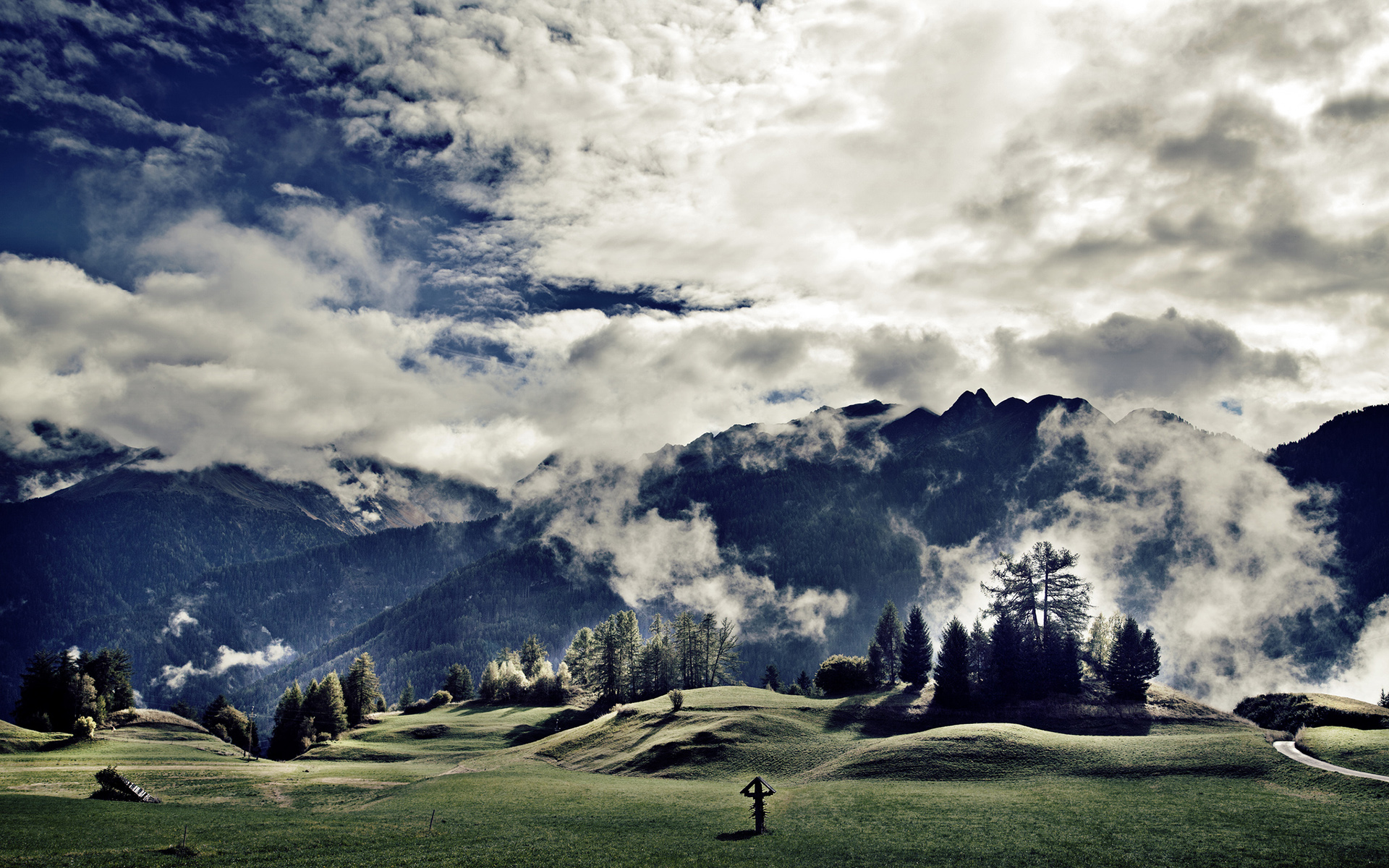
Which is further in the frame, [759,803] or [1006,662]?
[1006,662]

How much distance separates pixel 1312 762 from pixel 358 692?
133 metres

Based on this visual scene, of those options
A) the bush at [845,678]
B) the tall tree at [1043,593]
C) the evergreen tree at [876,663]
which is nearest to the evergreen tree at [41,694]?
the bush at [845,678]

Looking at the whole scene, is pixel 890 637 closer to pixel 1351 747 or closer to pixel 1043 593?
pixel 1043 593

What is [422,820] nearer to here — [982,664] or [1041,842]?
[1041,842]

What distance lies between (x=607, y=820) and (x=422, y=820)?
12.0 meters

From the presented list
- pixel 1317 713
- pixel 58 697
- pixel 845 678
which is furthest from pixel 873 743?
pixel 58 697

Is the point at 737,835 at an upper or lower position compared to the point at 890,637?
lower

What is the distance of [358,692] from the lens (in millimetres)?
127625

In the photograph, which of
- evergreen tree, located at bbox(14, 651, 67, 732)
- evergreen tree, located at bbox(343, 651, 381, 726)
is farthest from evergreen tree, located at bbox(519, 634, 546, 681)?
evergreen tree, located at bbox(14, 651, 67, 732)

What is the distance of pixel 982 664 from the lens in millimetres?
100812

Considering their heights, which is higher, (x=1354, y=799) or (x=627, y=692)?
(x=1354, y=799)

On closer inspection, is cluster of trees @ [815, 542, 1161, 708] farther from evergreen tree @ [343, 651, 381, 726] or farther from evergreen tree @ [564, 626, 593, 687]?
evergreen tree @ [343, 651, 381, 726]

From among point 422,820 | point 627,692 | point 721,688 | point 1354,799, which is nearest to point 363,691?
point 627,692

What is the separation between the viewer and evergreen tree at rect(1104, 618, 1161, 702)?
9369 cm
